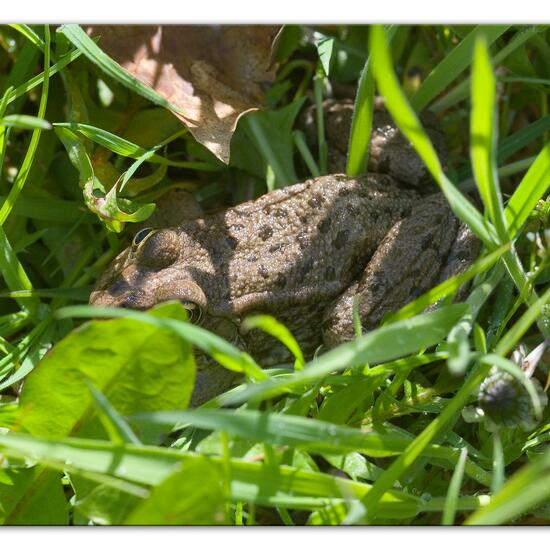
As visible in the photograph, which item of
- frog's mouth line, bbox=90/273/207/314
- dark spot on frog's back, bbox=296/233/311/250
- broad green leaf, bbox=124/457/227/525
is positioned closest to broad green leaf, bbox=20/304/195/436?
broad green leaf, bbox=124/457/227/525

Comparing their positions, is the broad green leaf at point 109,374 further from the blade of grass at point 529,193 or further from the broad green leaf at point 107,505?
the blade of grass at point 529,193

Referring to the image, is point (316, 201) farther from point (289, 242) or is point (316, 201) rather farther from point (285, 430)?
point (285, 430)

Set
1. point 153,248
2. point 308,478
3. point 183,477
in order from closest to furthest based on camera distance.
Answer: point 183,477
point 308,478
point 153,248

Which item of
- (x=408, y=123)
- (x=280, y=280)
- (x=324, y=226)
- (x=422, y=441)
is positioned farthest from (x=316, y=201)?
(x=422, y=441)

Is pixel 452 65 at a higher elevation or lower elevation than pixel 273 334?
higher

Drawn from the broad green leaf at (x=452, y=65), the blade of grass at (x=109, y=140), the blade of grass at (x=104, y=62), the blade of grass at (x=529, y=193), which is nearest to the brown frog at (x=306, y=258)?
the blade of grass at (x=109, y=140)

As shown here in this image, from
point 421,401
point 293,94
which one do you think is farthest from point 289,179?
point 421,401

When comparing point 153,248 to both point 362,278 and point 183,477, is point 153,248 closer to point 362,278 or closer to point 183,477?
point 362,278
